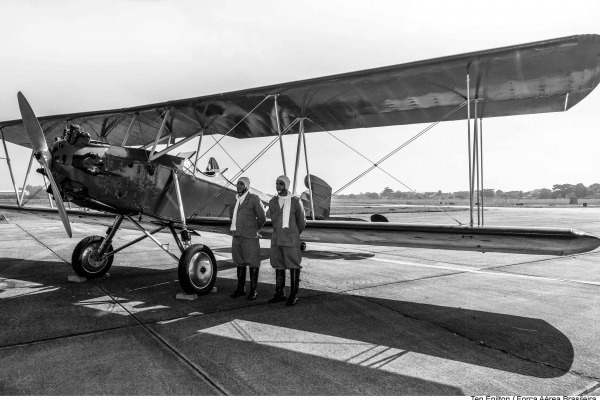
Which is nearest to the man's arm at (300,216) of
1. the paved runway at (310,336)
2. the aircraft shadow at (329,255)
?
the paved runway at (310,336)

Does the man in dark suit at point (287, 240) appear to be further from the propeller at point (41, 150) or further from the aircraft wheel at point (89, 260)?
the aircraft wheel at point (89, 260)

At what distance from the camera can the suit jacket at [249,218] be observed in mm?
5539

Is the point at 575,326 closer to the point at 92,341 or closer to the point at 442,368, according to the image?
the point at 442,368

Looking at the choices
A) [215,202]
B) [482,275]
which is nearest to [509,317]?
[482,275]

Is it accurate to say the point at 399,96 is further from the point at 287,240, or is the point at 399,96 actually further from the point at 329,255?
the point at 329,255

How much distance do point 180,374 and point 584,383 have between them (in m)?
2.97

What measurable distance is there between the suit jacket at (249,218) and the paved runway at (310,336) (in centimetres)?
92

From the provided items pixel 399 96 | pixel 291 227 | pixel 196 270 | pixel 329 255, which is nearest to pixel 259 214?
pixel 291 227

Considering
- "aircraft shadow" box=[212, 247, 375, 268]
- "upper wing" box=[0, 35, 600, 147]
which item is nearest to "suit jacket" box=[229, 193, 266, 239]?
"upper wing" box=[0, 35, 600, 147]

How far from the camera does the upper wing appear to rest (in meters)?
4.46

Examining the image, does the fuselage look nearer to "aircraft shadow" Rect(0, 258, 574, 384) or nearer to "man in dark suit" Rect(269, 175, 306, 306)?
"aircraft shadow" Rect(0, 258, 574, 384)

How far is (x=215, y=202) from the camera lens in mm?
7352

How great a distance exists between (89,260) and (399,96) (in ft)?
18.7

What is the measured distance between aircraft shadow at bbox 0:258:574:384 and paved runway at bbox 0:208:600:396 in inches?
0.9
